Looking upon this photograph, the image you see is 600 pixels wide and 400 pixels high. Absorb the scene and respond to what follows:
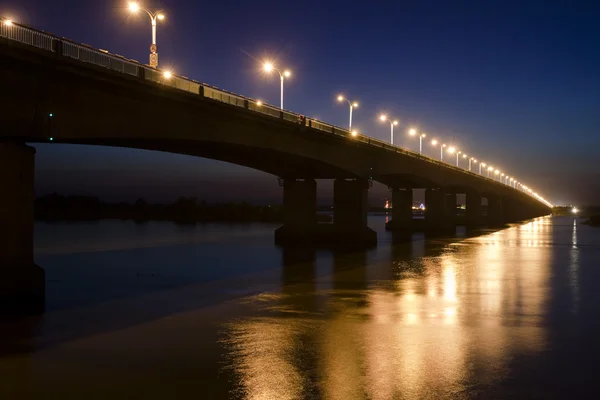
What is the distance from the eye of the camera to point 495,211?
13325 cm

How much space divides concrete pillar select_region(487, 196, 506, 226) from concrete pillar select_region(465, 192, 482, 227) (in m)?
9.49

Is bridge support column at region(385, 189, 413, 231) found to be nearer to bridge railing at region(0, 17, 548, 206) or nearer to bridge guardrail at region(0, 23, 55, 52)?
bridge railing at region(0, 17, 548, 206)

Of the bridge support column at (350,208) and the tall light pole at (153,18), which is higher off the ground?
the tall light pole at (153,18)

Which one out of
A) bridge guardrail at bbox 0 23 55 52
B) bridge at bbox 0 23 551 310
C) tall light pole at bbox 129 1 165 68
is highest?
tall light pole at bbox 129 1 165 68

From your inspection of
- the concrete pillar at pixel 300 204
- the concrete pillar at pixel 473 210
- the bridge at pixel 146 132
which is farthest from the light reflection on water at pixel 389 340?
the concrete pillar at pixel 473 210

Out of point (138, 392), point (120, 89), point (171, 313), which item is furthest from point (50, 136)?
point (138, 392)

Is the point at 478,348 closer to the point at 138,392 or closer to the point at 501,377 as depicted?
the point at 501,377

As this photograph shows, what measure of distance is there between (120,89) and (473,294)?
1669 centimetres

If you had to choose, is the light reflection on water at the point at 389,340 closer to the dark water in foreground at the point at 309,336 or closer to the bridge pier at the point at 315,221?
the dark water in foreground at the point at 309,336

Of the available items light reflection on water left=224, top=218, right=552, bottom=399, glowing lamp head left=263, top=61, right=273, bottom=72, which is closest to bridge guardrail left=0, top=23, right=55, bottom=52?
light reflection on water left=224, top=218, right=552, bottom=399

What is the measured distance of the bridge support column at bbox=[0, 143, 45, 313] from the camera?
2044 centimetres

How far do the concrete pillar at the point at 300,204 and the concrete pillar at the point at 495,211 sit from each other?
78261mm

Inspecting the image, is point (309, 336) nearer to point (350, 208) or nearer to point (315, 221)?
point (315, 221)

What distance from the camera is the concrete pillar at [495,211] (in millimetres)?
128750
